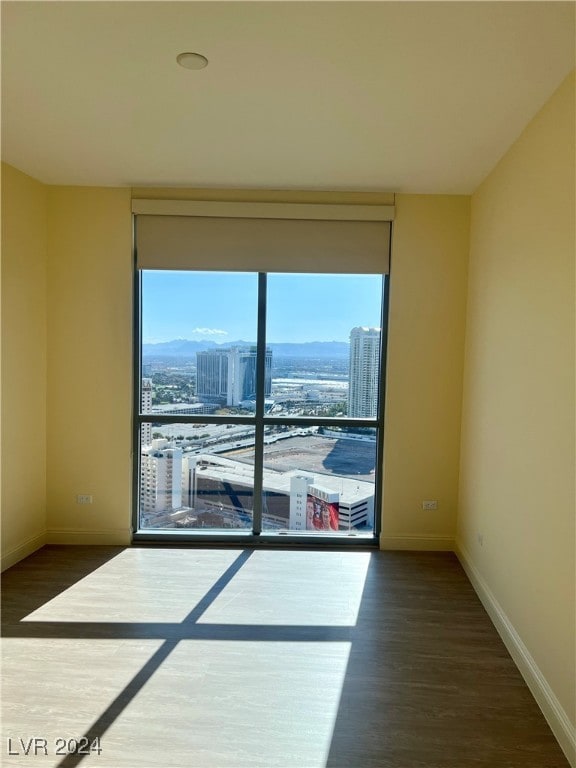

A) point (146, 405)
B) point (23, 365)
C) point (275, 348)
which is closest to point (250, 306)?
point (275, 348)

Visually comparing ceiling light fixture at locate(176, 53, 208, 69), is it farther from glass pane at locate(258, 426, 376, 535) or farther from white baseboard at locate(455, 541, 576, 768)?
white baseboard at locate(455, 541, 576, 768)

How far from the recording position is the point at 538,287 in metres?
2.32

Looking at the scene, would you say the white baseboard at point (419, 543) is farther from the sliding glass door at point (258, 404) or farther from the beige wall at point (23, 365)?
the beige wall at point (23, 365)

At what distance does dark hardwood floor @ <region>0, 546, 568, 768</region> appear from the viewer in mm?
1841

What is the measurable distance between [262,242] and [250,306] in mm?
530

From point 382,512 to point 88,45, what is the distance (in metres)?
3.57

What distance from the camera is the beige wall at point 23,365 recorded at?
3.23 meters

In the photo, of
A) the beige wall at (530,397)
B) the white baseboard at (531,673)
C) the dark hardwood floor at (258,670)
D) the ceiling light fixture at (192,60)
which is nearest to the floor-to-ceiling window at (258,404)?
the dark hardwood floor at (258,670)

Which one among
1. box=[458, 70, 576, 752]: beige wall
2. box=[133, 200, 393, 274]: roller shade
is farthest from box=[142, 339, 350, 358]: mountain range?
box=[458, 70, 576, 752]: beige wall

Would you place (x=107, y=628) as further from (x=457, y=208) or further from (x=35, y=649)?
(x=457, y=208)

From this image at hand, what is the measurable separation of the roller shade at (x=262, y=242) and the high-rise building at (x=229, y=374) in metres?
0.72

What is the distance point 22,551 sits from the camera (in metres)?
3.44

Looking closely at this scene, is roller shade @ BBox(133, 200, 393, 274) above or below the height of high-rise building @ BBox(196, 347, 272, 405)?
above

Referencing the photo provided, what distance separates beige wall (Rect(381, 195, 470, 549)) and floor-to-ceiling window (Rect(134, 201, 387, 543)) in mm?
144
